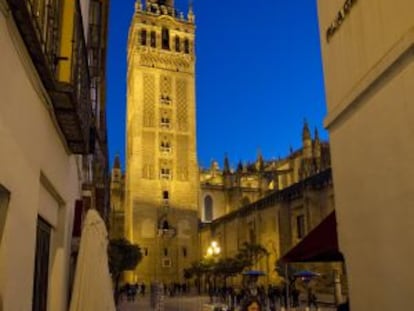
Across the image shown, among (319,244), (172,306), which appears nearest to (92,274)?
(319,244)

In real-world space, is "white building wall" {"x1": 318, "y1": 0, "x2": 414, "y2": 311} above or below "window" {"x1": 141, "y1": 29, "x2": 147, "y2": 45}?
below

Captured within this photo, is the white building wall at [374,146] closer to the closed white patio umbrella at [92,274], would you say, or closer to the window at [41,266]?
the closed white patio umbrella at [92,274]

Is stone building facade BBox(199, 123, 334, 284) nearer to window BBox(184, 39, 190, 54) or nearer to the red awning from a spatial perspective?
window BBox(184, 39, 190, 54)

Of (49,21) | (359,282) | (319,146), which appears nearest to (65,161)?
(49,21)

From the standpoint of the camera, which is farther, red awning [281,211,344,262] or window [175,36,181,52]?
window [175,36,181,52]

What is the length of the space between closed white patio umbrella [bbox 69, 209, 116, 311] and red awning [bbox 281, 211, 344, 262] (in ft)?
8.02

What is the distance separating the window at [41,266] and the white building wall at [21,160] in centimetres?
17

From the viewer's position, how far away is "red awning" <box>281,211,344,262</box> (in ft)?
19.9

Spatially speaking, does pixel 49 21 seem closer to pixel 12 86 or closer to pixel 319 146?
pixel 12 86

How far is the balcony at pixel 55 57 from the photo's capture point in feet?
12.2

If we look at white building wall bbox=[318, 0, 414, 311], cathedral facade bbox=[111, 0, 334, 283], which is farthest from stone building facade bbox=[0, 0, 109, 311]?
cathedral facade bbox=[111, 0, 334, 283]

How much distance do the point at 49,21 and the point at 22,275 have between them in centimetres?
262

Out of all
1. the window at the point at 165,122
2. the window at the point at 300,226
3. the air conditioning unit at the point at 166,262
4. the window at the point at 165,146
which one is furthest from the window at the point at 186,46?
the window at the point at 300,226

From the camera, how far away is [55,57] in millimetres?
5320
